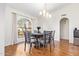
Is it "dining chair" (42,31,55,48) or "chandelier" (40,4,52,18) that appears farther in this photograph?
"dining chair" (42,31,55,48)

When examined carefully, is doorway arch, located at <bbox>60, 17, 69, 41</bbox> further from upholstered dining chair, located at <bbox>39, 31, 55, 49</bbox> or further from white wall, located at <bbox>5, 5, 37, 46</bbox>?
white wall, located at <bbox>5, 5, 37, 46</bbox>

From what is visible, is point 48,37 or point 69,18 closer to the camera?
point 48,37

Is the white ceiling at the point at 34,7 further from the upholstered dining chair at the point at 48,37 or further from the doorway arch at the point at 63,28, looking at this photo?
the doorway arch at the point at 63,28

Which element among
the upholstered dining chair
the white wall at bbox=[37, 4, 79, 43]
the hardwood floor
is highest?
the white wall at bbox=[37, 4, 79, 43]

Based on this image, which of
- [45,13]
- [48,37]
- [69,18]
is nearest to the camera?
[45,13]

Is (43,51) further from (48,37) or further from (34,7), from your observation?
(34,7)

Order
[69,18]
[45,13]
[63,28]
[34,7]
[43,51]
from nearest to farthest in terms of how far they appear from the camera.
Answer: [34,7] → [45,13] → [43,51] → [63,28] → [69,18]

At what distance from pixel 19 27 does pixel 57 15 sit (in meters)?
1.44

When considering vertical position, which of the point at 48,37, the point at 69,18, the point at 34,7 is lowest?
the point at 48,37

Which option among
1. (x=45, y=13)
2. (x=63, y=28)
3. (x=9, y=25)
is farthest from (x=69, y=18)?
(x=9, y=25)

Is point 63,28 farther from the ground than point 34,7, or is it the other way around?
point 34,7

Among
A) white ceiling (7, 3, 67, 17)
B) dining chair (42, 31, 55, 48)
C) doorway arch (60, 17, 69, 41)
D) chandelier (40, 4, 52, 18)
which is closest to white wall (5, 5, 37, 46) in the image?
white ceiling (7, 3, 67, 17)

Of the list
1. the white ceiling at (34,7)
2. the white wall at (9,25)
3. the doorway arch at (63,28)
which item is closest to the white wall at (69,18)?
the doorway arch at (63,28)

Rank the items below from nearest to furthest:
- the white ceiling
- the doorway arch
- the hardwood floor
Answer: the white ceiling
the hardwood floor
the doorway arch
